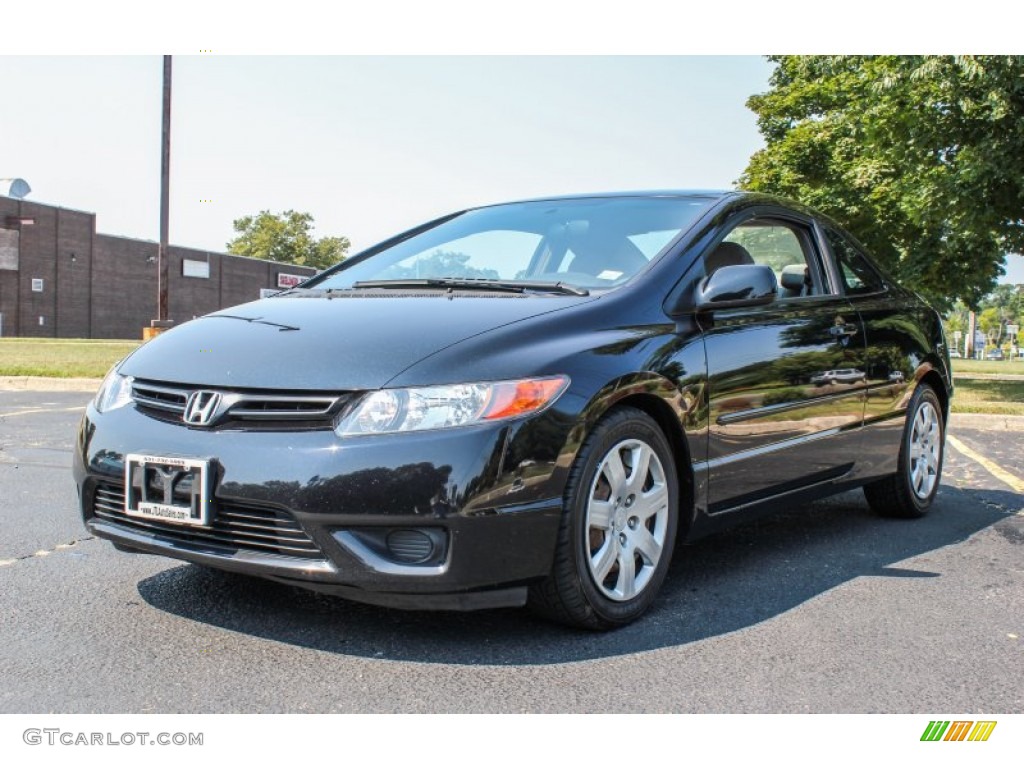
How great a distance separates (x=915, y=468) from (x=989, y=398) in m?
11.1

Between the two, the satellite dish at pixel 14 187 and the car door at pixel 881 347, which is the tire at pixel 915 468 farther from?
the satellite dish at pixel 14 187

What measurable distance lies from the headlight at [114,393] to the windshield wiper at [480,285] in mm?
1083

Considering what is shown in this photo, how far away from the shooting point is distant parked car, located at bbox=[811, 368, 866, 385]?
4414 millimetres

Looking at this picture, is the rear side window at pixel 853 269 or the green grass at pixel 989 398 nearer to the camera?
the rear side window at pixel 853 269

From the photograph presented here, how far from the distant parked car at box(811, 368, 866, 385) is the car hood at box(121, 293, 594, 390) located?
4.63ft

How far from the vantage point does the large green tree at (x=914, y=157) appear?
47.0ft

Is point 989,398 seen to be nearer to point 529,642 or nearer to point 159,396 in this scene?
point 529,642

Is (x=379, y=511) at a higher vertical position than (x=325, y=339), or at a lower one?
lower

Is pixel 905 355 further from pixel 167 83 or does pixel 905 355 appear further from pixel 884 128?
pixel 167 83

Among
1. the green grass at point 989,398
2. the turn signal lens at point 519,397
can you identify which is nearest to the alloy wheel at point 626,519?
the turn signal lens at point 519,397

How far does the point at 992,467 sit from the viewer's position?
7.64 metres

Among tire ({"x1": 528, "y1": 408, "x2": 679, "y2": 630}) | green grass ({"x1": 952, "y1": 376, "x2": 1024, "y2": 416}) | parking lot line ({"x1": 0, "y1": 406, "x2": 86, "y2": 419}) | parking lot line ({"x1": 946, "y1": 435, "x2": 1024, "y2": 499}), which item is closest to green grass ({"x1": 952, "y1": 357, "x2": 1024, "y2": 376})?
green grass ({"x1": 952, "y1": 376, "x2": 1024, "y2": 416})
